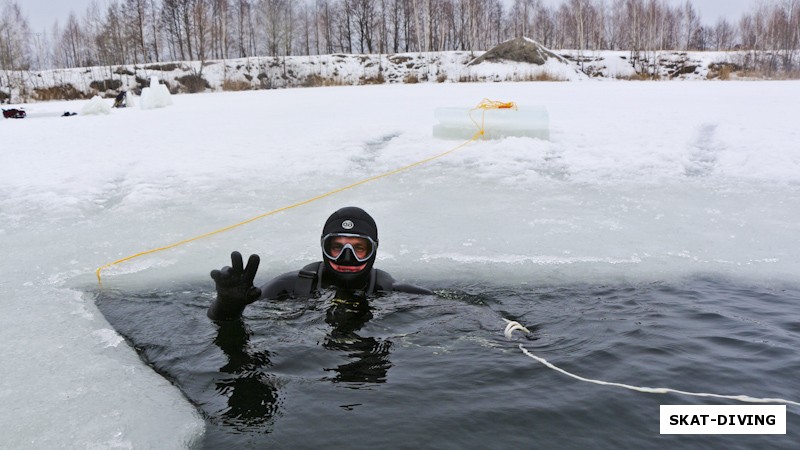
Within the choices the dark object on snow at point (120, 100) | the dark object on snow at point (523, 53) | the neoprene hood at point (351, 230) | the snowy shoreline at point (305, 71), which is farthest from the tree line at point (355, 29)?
the neoprene hood at point (351, 230)

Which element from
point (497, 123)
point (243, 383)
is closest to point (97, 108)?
point (497, 123)

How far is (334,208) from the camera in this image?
634cm

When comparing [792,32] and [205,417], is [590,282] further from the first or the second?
[792,32]

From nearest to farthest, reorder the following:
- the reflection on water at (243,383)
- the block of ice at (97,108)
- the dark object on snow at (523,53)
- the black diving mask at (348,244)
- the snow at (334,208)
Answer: the reflection on water at (243,383) < the snow at (334,208) < the black diving mask at (348,244) < the block of ice at (97,108) < the dark object on snow at (523,53)

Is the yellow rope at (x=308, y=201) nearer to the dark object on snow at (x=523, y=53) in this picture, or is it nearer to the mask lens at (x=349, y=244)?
the mask lens at (x=349, y=244)

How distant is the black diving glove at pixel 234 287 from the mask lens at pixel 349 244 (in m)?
0.65

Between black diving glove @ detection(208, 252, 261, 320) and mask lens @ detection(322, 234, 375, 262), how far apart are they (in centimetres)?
65

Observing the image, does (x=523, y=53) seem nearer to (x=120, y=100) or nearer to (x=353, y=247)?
(x=120, y=100)

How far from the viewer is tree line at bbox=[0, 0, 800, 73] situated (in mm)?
36062

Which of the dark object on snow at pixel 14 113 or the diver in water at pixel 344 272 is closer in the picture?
the diver in water at pixel 344 272

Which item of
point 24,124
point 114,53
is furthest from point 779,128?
point 114,53

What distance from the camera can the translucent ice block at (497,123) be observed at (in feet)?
28.0

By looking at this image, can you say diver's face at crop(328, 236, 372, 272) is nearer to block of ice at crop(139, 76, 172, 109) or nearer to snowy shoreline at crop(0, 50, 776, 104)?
block of ice at crop(139, 76, 172, 109)

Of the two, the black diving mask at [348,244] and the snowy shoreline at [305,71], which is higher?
the snowy shoreline at [305,71]
